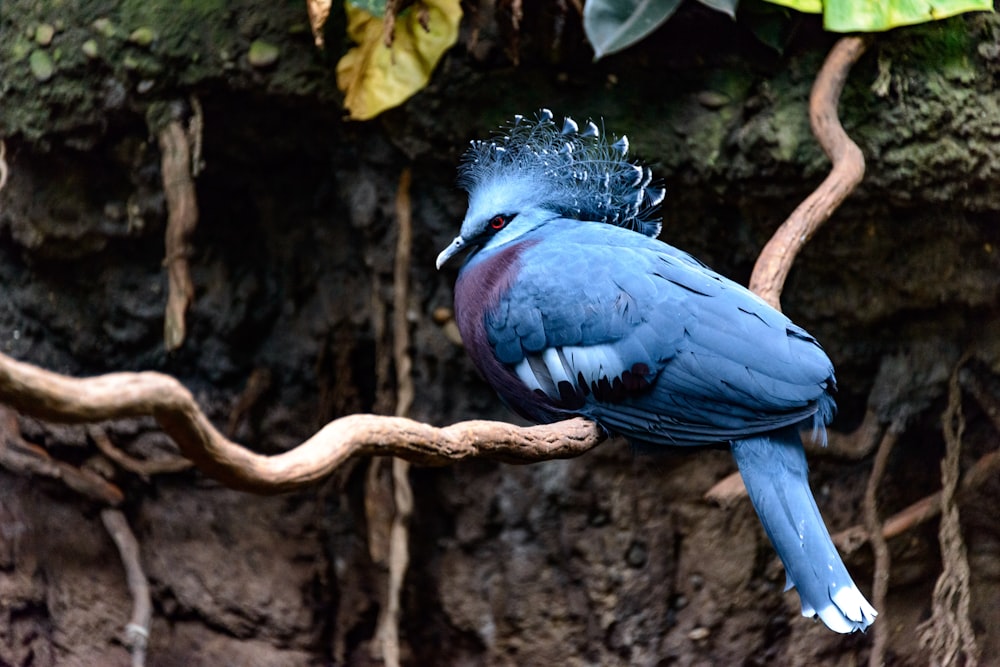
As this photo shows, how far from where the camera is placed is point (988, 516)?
9.27ft

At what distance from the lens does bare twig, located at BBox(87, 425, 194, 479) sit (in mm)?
2885

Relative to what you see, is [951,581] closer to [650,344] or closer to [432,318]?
[650,344]

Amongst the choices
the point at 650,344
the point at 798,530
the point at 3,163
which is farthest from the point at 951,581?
the point at 3,163

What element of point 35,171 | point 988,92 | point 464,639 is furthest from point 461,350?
point 988,92

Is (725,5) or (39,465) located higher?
(725,5)

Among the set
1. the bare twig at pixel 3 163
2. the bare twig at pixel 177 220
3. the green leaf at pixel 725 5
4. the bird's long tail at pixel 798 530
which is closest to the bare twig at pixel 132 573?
the bare twig at pixel 177 220

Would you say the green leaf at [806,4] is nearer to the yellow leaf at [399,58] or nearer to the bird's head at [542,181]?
the bird's head at [542,181]

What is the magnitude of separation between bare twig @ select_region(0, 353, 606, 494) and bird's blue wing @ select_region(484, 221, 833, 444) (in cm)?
24

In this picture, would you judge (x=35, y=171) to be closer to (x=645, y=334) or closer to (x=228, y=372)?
(x=228, y=372)

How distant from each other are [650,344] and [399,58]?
106 cm

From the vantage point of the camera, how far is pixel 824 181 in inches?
83.7

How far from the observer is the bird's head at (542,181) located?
6.48 feet

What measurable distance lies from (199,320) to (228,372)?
0.18 metres

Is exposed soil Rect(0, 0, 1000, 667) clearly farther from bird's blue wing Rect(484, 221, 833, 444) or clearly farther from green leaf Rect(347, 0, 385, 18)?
bird's blue wing Rect(484, 221, 833, 444)
